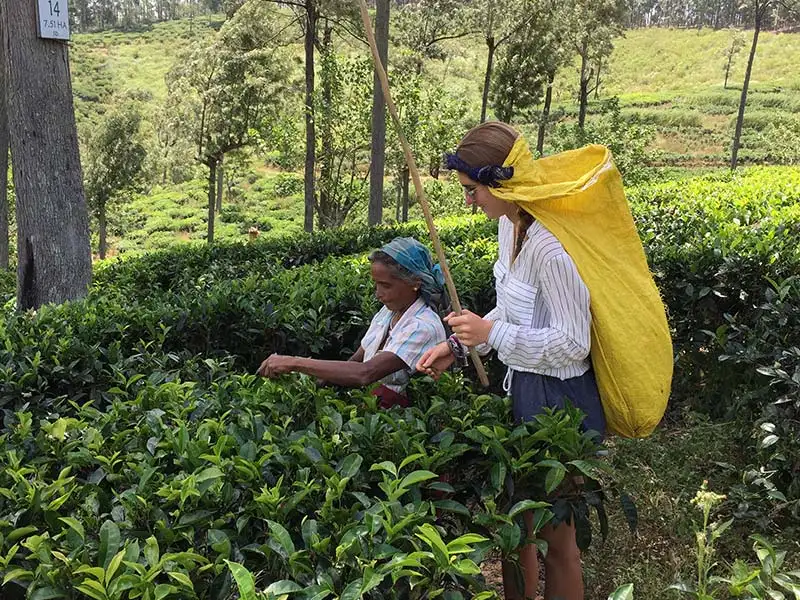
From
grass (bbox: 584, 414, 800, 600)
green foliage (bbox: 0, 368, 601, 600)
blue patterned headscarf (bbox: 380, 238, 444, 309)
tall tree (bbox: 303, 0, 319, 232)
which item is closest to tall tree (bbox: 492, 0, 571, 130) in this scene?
tall tree (bbox: 303, 0, 319, 232)

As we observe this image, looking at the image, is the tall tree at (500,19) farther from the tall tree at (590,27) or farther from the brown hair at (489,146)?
the brown hair at (489,146)

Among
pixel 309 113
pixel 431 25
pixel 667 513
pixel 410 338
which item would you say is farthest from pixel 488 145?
pixel 431 25

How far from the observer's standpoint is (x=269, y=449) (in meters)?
1.93

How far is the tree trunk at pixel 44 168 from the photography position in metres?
4.73

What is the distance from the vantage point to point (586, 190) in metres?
2.19

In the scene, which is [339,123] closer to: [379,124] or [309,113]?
[309,113]

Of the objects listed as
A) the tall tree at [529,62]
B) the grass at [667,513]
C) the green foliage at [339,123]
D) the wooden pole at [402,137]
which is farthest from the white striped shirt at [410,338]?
the tall tree at [529,62]

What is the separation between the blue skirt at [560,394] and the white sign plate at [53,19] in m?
4.31

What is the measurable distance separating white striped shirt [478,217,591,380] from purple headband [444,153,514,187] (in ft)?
0.62

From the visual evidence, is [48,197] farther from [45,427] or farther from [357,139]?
[357,139]

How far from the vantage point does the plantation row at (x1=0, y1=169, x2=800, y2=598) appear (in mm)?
1505

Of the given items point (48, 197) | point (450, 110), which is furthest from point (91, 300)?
point (450, 110)

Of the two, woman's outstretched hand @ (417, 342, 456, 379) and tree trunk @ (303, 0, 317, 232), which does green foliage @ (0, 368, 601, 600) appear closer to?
woman's outstretched hand @ (417, 342, 456, 379)

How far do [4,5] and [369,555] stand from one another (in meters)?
4.90
